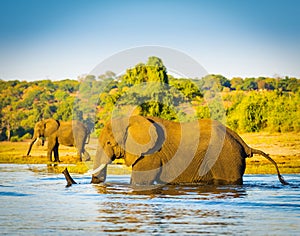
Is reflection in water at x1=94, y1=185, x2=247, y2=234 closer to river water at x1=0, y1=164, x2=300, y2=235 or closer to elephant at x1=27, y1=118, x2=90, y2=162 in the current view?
river water at x1=0, y1=164, x2=300, y2=235

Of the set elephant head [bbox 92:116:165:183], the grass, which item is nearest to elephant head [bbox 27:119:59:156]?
the grass

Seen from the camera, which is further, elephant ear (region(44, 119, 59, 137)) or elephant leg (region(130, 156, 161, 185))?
elephant ear (region(44, 119, 59, 137))

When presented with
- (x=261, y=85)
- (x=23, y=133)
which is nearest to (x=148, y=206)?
(x=23, y=133)

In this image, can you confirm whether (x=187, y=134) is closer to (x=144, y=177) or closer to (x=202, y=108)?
(x=144, y=177)

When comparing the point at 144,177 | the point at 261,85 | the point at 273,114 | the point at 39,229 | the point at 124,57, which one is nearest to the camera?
the point at 39,229

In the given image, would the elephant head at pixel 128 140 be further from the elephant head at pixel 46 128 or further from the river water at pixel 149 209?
the elephant head at pixel 46 128

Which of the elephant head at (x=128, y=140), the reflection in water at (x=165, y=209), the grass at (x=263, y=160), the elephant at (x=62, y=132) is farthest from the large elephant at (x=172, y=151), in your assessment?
the elephant at (x=62, y=132)

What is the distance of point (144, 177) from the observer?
15422mm

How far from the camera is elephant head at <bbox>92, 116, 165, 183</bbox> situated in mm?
15656

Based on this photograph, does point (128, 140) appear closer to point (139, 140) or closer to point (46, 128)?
point (139, 140)

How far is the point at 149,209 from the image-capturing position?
12359 mm

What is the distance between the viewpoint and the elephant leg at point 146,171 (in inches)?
607

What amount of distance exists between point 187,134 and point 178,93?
2131cm

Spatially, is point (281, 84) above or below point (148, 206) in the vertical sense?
above
